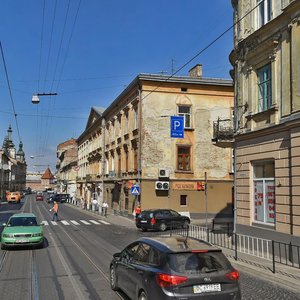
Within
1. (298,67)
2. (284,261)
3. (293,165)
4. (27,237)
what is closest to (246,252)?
(284,261)

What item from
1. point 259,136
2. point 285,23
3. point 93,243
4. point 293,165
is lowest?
point 93,243

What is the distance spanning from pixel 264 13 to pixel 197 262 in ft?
42.5

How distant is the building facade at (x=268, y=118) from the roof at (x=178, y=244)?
7349mm

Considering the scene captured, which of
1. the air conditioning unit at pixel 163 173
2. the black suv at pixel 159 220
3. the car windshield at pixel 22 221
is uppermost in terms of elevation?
the air conditioning unit at pixel 163 173

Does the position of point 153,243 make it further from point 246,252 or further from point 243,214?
point 243,214

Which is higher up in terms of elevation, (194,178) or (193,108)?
(193,108)

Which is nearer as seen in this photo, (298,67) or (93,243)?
(298,67)

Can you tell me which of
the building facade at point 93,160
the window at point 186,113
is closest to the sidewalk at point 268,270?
the window at point 186,113

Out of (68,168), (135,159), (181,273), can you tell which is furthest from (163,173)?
(68,168)

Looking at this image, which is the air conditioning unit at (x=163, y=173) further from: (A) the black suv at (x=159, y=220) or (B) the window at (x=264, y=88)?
(B) the window at (x=264, y=88)

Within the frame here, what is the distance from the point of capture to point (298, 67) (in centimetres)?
1454

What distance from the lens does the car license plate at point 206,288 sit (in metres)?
6.97

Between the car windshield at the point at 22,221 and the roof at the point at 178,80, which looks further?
the roof at the point at 178,80

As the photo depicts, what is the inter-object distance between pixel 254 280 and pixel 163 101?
26.4 metres
